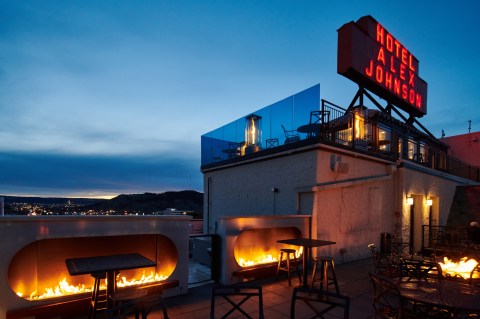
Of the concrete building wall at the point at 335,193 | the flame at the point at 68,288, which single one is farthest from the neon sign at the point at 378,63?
the flame at the point at 68,288

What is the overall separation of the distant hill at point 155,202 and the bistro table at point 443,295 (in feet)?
103

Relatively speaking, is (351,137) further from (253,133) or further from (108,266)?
(108,266)

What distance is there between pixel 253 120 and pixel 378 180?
19.3ft

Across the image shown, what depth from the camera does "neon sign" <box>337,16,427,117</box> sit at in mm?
13680

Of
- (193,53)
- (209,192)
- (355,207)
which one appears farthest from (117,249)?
(193,53)

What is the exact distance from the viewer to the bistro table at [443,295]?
3236 millimetres

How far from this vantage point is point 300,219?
28.4 ft

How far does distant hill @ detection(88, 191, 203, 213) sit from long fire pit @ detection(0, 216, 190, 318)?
92.7 feet

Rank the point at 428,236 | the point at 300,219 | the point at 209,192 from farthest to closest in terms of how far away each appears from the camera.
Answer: the point at 209,192 < the point at 428,236 < the point at 300,219

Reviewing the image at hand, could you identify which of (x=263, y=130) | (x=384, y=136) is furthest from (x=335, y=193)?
(x=384, y=136)

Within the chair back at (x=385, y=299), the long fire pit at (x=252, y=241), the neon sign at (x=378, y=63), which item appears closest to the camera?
the chair back at (x=385, y=299)

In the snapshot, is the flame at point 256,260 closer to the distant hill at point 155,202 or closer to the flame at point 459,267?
the flame at point 459,267

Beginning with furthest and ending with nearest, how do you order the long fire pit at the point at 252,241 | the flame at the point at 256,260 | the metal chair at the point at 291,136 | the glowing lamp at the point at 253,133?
the glowing lamp at the point at 253,133
the metal chair at the point at 291,136
the flame at the point at 256,260
the long fire pit at the point at 252,241

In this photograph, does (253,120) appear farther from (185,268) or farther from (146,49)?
(146,49)
